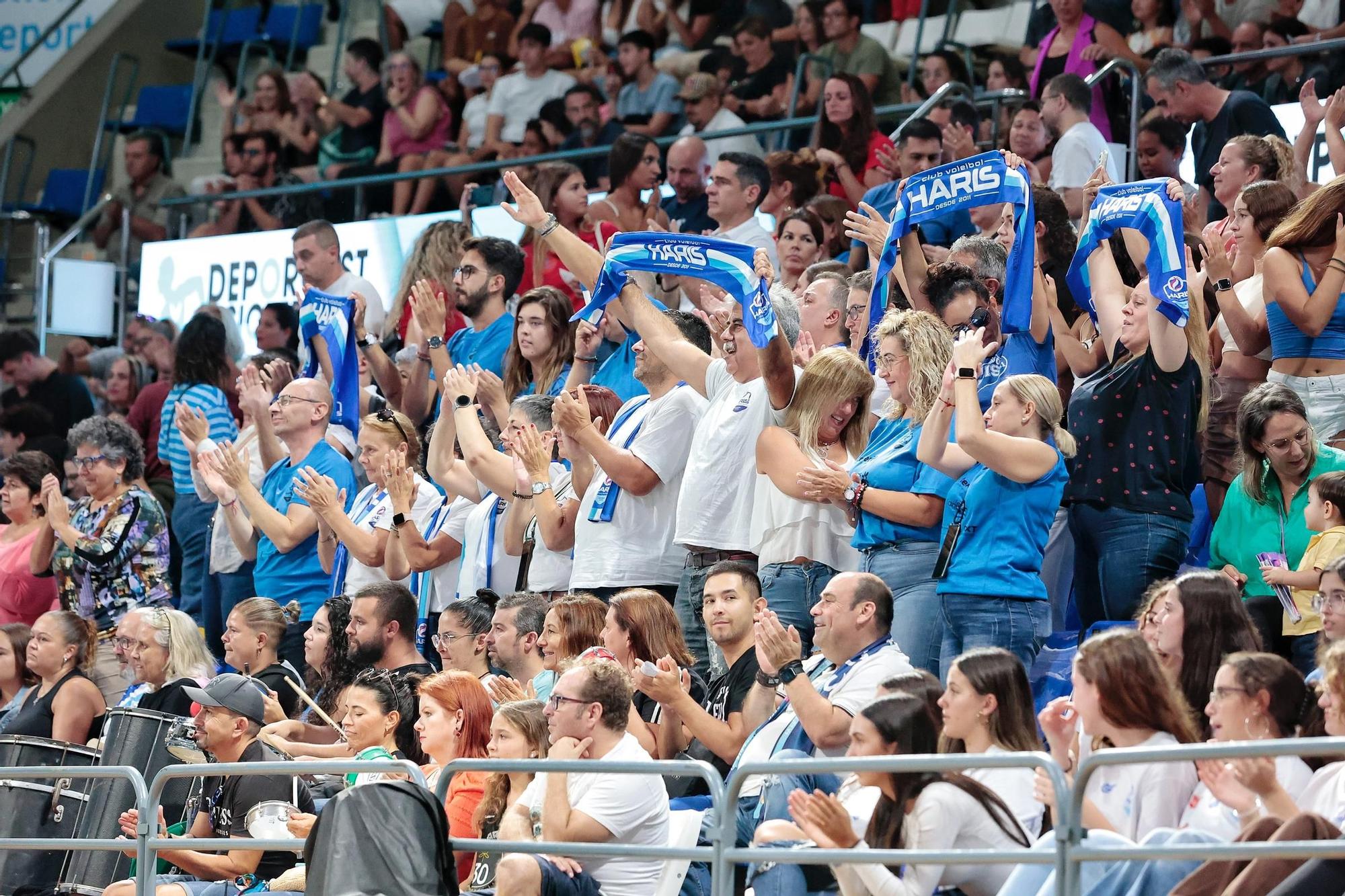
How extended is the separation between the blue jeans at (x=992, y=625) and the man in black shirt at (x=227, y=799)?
221cm

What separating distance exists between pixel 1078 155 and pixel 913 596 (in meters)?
3.46

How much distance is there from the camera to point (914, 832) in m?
4.86

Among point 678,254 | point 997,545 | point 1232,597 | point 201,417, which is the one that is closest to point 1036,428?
→ point 997,545

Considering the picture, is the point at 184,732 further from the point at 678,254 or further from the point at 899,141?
the point at 899,141

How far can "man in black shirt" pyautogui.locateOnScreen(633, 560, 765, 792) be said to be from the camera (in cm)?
615

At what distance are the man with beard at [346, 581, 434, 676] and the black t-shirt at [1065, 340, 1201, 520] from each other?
2.65m

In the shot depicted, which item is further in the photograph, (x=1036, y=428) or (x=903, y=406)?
(x=903, y=406)

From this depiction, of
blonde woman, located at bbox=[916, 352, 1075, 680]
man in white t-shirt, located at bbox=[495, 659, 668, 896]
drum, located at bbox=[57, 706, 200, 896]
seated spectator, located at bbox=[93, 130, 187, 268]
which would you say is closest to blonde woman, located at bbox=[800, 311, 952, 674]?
blonde woman, located at bbox=[916, 352, 1075, 680]

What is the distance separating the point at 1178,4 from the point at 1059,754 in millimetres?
6989

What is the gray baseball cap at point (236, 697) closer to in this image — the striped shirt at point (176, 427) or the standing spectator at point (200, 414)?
the standing spectator at point (200, 414)

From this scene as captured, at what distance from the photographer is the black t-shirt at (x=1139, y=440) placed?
6457 mm

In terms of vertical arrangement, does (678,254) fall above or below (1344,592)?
above

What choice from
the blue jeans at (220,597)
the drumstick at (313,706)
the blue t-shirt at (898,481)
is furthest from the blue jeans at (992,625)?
the blue jeans at (220,597)

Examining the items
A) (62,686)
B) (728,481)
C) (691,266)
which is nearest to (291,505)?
(62,686)
